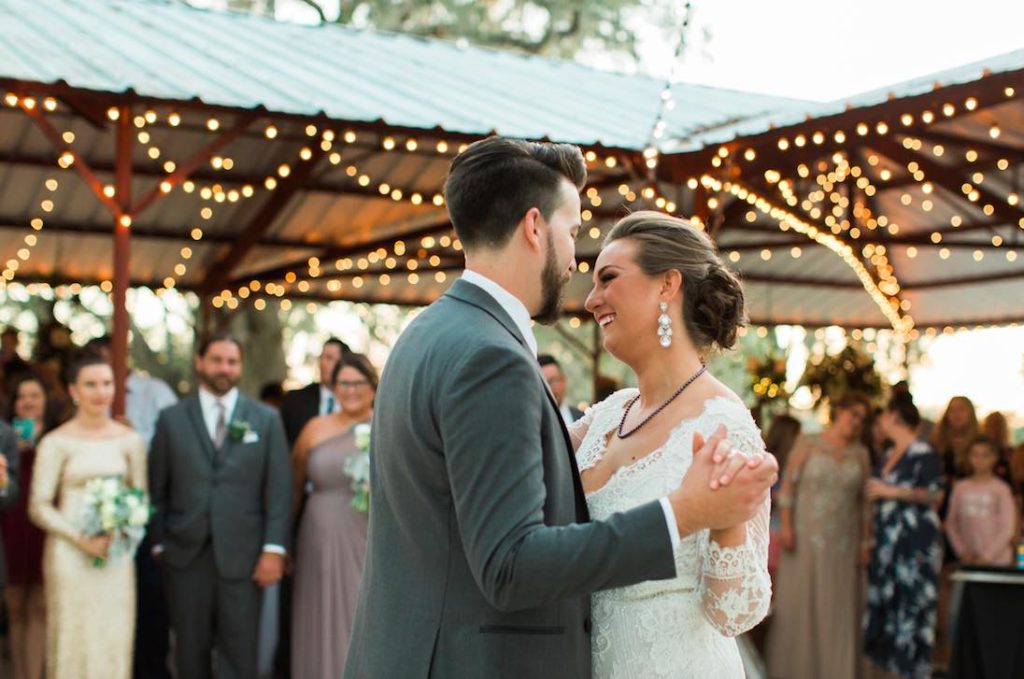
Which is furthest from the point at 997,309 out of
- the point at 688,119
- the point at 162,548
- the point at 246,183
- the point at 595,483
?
the point at 595,483

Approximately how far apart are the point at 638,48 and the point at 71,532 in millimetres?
20696

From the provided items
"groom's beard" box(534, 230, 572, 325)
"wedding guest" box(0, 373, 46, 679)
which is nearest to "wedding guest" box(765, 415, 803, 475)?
"wedding guest" box(0, 373, 46, 679)

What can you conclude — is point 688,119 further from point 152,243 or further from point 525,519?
point 525,519

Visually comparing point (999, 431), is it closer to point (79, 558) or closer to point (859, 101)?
point (859, 101)

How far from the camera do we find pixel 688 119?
36.9 ft

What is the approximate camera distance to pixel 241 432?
24.8ft

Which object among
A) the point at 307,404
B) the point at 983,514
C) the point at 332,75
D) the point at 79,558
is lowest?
the point at 79,558

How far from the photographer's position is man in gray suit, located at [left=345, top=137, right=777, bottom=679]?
2307mm

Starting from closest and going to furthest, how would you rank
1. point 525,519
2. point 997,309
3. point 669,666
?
point 525,519 → point 669,666 → point 997,309

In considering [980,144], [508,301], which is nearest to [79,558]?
[508,301]

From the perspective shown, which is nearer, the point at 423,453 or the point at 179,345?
the point at 423,453

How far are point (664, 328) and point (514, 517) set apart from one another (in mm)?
1048

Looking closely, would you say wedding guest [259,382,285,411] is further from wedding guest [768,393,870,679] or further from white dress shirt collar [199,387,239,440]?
wedding guest [768,393,870,679]

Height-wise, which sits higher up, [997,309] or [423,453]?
[997,309]
